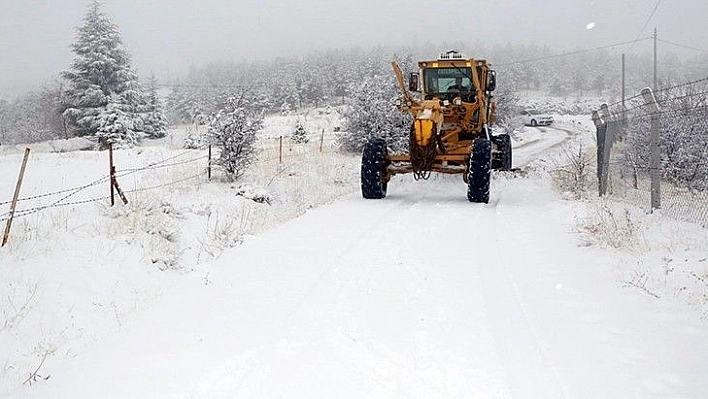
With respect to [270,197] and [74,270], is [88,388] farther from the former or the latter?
[270,197]

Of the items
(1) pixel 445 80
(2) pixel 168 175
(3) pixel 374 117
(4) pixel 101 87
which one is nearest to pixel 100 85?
(4) pixel 101 87

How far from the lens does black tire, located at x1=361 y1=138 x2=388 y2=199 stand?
41.8 feet

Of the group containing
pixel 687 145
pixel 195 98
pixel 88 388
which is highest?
pixel 195 98

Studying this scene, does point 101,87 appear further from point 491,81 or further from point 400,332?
point 400,332

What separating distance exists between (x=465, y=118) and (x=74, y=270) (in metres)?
9.98

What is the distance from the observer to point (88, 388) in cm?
415

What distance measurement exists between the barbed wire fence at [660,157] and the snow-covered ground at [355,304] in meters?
0.98

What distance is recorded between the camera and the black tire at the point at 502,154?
15.0m

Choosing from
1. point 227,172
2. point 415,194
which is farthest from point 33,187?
point 415,194

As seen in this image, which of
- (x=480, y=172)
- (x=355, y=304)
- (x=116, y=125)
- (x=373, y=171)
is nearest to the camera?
(x=355, y=304)

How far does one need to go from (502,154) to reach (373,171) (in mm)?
4486

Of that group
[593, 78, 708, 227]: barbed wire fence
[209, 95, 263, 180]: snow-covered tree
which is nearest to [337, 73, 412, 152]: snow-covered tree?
[209, 95, 263, 180]: snow-covered tree

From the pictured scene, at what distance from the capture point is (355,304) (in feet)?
18.0

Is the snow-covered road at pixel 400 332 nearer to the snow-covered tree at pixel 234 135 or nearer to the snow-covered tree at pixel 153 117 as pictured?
the snow-covered tree at pixel 234 135
